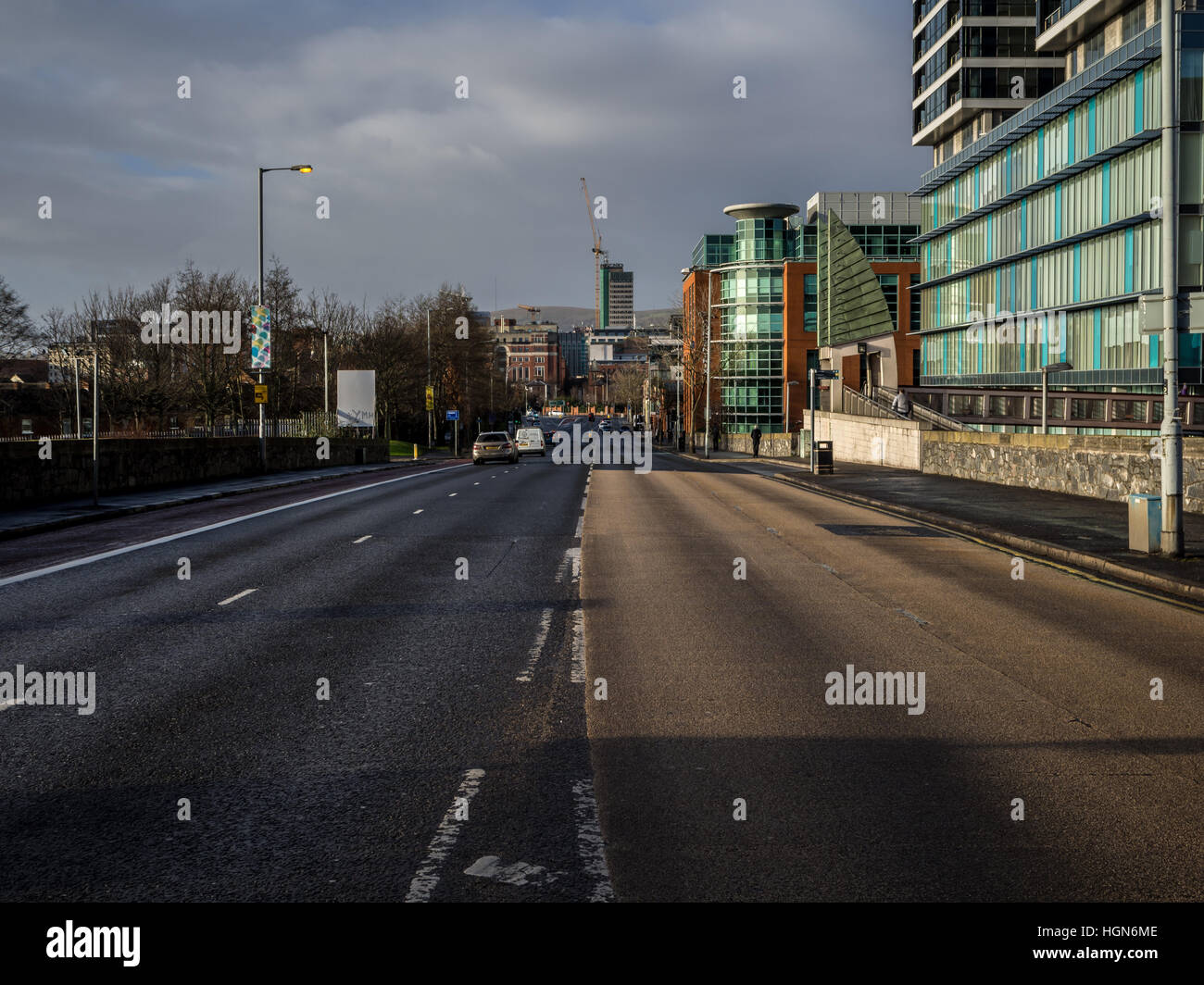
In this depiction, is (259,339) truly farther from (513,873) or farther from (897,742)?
(513,873)

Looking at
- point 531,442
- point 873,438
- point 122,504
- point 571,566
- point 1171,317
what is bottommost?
point 571,566

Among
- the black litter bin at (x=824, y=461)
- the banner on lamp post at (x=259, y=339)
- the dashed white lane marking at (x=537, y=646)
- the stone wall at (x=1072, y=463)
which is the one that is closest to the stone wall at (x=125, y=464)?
the banner on lamp post at (x=259, y=339)

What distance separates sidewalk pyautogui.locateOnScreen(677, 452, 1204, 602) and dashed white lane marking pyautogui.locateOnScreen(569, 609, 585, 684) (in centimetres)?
653

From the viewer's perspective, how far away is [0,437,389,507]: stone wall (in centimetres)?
2178

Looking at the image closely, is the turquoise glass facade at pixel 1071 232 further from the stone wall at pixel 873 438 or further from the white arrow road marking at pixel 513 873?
the white arrow road marking at pixel 513 873

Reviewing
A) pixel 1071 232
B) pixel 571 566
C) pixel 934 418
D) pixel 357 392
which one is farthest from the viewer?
pixel 357 392

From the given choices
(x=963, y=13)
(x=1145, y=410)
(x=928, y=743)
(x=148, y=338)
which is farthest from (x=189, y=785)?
(x=963, y=13)

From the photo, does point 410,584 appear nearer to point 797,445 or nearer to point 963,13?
point 797,445

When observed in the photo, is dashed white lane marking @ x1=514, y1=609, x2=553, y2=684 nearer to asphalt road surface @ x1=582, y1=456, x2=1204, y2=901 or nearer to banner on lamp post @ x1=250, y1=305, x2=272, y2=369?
asphalt road surface @ x1=582, y1=456, x2=1204, y2=901

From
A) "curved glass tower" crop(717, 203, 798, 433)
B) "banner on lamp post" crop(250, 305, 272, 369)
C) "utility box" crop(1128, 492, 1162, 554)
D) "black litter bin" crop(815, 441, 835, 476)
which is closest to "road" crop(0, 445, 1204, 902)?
"utility box" crop(1128, 492, 1162, 554)

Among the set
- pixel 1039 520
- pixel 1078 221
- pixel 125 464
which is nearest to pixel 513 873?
pixel 1039 520

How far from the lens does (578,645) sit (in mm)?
8984

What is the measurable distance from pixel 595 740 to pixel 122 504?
19.5m

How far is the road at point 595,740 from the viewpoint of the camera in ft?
14.3
